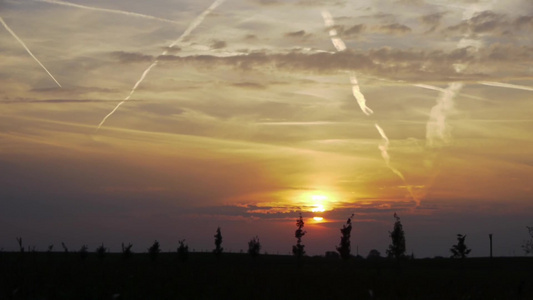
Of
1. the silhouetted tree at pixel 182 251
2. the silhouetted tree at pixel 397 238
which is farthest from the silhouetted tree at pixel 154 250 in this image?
the silhouetted tree at pixel 397 238

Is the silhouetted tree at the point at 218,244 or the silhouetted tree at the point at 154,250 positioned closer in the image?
the silhouetted tree at the point at 154,250

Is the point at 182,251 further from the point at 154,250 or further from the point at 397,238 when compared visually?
the point at 397,238

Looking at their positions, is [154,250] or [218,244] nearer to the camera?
[154,250]

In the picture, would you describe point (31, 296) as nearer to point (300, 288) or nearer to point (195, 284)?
point (195, 284)

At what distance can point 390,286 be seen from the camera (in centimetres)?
3166

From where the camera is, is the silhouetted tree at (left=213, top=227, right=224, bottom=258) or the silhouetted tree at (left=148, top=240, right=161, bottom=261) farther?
the silhouetted tree at (left=213, top=227, right=224, bottom=258)

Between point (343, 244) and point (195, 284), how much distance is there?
6897 centimetres

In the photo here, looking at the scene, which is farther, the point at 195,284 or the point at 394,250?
the point at 394,250

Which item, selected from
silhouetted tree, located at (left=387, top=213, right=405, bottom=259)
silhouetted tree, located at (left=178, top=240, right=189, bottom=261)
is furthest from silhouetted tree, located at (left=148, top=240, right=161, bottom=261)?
silhouetted tree, located at (left=387, top=213, right=405, bottom=259)

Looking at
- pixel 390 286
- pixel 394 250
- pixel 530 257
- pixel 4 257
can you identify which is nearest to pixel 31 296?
pixel 4 257

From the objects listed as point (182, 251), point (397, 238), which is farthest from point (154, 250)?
point (397, 238)

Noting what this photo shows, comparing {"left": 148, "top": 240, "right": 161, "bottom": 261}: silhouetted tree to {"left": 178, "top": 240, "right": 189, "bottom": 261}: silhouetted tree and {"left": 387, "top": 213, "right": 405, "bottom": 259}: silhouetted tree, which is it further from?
{"left": 387, "top": 213, "right": 405, "bottom": 259}: silhouetted tree

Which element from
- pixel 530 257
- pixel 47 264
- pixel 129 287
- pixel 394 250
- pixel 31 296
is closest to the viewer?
pixel 31 296

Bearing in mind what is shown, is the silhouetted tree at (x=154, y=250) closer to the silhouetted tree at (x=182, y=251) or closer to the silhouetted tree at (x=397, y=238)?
the silhouetted tree at (x=182, y=251)
